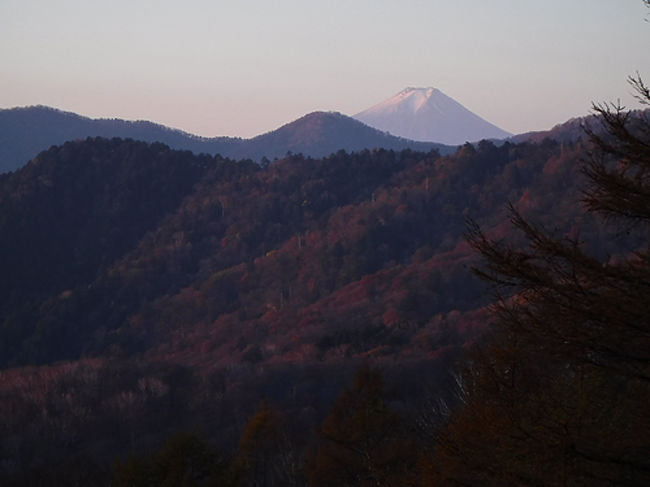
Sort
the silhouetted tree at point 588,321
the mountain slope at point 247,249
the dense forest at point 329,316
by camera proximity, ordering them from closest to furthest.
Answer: the silhouetted tree at point 588,321
the dense forest at point 329,316
the mountain slope at point 247,249

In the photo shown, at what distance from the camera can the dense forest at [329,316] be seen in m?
5.74

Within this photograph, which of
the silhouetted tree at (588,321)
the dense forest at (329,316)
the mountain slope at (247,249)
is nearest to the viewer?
the silhouetted tree at (588,321)

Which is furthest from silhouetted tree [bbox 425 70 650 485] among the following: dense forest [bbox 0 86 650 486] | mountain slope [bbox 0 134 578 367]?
mountain slope [bbox 0 134 578 367]

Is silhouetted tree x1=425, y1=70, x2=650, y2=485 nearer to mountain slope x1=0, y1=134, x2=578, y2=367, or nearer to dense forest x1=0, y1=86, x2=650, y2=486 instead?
dense forest x1=0, y1=86, x2=650, y2=486

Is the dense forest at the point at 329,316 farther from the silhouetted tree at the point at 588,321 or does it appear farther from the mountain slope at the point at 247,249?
the mountain slope at the point at 247,249

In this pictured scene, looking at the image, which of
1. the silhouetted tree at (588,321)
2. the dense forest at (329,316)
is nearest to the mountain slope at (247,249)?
the dense forest at (329,316)

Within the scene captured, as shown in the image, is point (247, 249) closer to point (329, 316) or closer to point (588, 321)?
point (329, 316)

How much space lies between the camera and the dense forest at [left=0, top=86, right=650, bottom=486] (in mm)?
5738

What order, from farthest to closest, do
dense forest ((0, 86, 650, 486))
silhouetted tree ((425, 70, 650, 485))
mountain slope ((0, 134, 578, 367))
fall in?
mountain slope ((0, 134, 578, 367))
dense forest ((0, 86, 650, 486))
silhouetted tree ((425, 70, 650, 485))

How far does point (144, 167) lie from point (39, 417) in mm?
108006

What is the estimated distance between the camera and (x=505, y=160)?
137 metres

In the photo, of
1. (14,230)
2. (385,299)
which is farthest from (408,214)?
(14,230)

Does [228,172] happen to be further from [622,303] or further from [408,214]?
[622,303]

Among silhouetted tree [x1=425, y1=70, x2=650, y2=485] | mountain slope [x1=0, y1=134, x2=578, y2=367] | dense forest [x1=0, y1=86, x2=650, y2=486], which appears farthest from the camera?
mountain slope [x1=0, y1=134, x2=578, y2=367]
